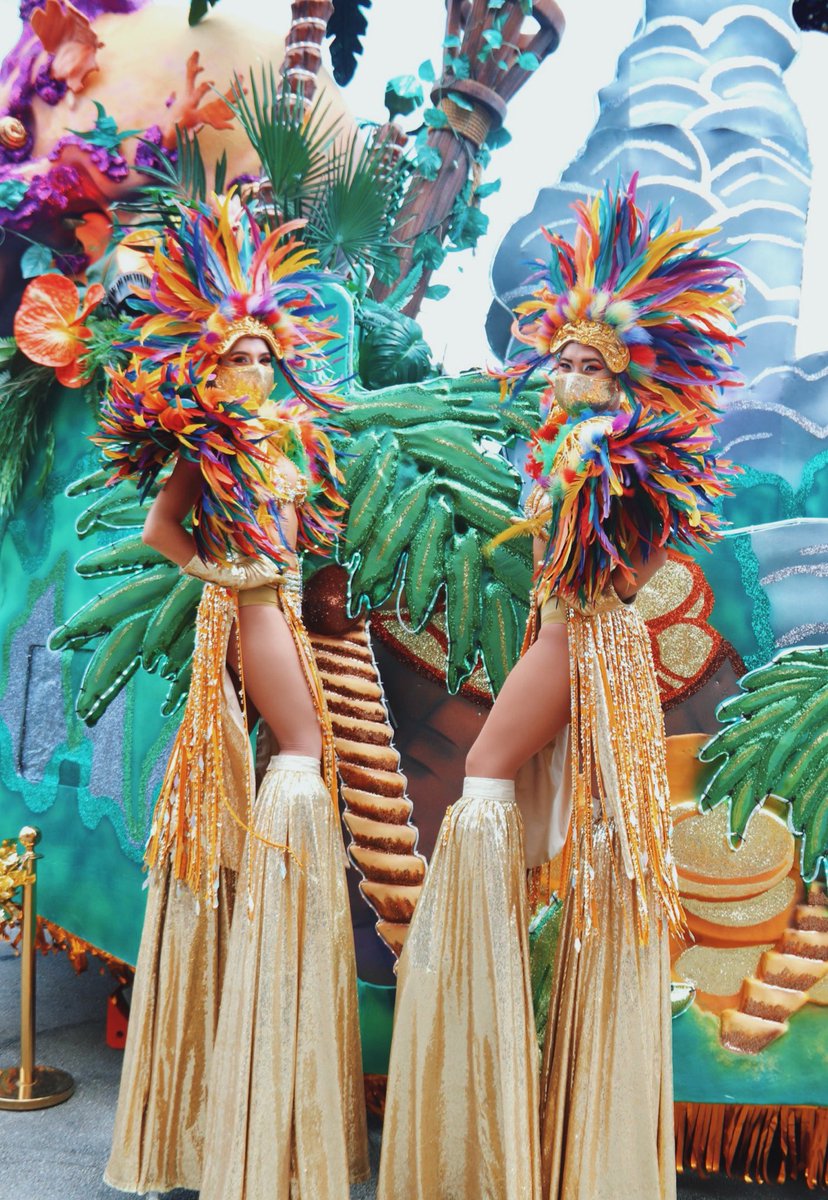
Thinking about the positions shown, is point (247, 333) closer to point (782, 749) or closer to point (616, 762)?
point (616, 762)

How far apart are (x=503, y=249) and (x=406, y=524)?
77 centimetres

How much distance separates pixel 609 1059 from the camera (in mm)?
2143

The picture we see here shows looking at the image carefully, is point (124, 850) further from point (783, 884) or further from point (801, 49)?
point (801, 49)

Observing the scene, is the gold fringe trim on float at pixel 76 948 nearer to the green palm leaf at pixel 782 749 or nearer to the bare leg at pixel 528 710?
the bare leg at pixel 528 710

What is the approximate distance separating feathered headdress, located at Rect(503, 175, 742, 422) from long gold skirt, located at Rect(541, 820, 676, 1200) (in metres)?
0.89

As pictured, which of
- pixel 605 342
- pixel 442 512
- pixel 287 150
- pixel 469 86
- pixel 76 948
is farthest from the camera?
pixel 76 948

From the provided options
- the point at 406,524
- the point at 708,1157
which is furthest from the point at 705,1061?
the point at 406,524

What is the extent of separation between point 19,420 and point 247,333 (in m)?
1.45

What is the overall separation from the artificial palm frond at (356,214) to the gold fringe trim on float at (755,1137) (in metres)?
2.27

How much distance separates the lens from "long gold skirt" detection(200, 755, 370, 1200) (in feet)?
7.07

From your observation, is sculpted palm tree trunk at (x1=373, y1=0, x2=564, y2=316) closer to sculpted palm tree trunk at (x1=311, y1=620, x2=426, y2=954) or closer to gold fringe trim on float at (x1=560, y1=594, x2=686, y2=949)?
sculpted palm tree trunk at (x1=311, y1=620, x2=426, y2=954)

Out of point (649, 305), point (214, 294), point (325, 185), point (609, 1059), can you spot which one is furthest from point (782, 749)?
point (325, 185)

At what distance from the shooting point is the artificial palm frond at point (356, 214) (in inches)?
117

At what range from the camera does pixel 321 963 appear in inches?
89.0
